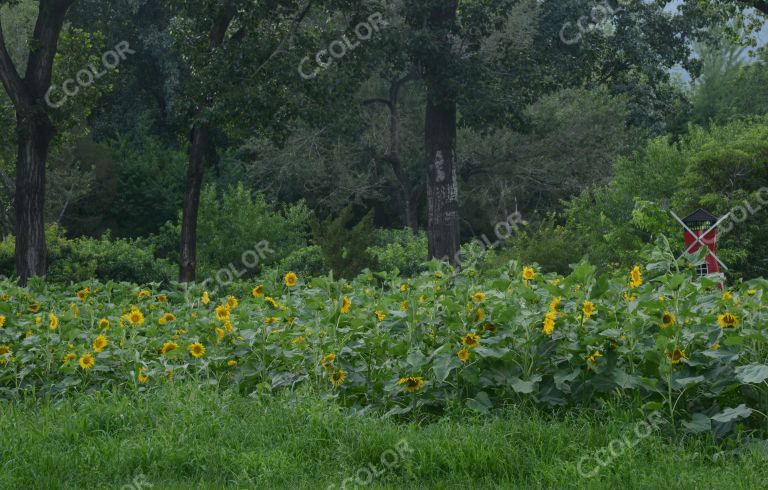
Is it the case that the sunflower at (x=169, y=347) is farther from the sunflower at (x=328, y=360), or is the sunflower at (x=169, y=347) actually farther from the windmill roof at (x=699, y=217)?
the windmill roof at (x=699, y=217)

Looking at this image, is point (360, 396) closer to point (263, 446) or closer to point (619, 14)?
point (263, 446)

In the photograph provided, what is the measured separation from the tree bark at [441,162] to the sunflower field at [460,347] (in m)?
12.9

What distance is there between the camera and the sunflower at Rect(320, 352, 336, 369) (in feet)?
18.6

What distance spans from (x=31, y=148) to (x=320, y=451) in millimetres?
12143

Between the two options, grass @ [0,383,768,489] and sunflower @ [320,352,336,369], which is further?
sunflower @ [320,352,336,369]

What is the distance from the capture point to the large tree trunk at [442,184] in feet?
65.0

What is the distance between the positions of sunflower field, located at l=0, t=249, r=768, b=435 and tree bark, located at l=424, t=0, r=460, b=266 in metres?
12.9

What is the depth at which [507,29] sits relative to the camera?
2633 cm

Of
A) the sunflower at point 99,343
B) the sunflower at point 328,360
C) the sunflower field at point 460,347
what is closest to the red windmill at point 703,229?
the sunflower field at point 460,347

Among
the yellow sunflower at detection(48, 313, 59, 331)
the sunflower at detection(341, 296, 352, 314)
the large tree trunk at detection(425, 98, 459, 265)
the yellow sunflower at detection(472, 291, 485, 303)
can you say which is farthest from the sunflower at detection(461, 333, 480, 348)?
the large tree trunk at detection(425, 98, 459, 265)

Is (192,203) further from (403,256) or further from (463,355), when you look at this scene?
(463,355)

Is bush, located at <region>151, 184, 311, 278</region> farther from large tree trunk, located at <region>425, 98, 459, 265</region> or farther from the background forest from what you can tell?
large tree trunk, located at <region>425, 98, 459, 265</region>

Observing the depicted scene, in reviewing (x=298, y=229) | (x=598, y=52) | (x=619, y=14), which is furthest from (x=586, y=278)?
(x=619, y=14)

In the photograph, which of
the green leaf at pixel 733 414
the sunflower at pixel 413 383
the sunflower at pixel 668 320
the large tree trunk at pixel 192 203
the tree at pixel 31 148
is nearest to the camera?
the green leaf at pixel 733 414
